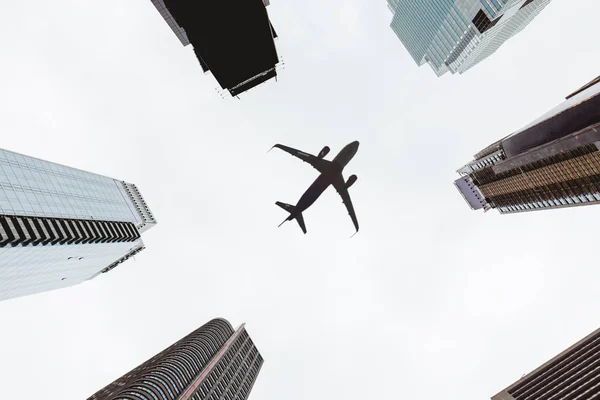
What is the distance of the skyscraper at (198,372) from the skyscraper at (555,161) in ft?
345

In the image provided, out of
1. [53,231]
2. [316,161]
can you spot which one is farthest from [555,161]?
[53,231]

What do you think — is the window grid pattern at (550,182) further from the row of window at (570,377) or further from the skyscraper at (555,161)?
the row of window at (570,377)

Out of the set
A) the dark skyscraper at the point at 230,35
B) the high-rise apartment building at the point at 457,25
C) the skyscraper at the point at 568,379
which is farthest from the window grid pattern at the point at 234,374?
the high-rise apartment building at the point at 457,25

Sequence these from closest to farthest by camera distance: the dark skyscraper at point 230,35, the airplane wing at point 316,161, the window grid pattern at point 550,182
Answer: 1. the dark skyscraper at point 230,35
2. the airplane wing at point 316,161
3. the window grid pattern at point 550,182

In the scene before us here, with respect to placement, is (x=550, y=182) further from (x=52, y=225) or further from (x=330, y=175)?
(x=52, y=225)

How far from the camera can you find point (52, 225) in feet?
218

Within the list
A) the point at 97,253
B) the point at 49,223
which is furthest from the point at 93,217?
the point at 49,223

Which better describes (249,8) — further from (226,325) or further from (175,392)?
(226,325)

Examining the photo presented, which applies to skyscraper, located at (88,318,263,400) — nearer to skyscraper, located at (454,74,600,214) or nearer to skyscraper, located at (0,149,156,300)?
skyscraper, located at (0,149,156,300)

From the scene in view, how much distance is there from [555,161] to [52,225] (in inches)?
3910

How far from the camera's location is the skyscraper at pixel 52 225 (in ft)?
194

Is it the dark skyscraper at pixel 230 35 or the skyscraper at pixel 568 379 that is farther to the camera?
the skyscraper at pixel 568 379

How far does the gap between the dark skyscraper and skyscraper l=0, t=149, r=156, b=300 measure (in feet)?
154

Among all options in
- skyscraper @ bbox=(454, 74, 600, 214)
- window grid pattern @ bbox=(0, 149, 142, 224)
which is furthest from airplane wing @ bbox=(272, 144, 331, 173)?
window grid pattern @ bbox=(0, 149, 142, 224)
